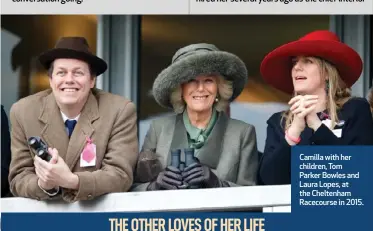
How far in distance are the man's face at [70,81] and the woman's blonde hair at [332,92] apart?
741mm

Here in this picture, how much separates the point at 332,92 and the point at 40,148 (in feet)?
3.49

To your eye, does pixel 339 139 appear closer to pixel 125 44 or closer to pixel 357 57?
pixel 357 57

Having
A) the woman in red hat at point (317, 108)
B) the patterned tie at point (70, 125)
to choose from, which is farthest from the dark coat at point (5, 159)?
the woman in red hat at point (317, 108)

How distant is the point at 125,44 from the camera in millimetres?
5164

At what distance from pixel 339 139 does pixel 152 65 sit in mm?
1021

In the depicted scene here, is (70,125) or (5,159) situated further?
(5,159)

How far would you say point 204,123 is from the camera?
4.60 meters

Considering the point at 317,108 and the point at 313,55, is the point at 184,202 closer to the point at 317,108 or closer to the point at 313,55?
the point at 317,108

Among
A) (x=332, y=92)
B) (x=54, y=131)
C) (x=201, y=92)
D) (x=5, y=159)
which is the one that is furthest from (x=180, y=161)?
(x=5, y=159)

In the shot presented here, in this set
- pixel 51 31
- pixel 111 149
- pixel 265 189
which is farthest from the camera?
pixel 51 31

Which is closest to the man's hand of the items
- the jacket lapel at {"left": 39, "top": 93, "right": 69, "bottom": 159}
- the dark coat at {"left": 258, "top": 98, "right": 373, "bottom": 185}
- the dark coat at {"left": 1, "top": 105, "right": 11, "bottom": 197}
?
the jacket lapel at {"left": 39, "top": 93, "right": 69, "bottom": 159}

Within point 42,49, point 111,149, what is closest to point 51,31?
point 42,49

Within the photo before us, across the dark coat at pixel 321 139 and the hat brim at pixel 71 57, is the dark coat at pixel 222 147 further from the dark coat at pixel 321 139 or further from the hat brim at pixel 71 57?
the hat brim at pixel 71 57

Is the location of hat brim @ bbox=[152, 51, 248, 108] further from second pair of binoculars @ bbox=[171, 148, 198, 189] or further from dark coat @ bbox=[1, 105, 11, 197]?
dark coat @ bbox=[1, 105, 11, 197]
